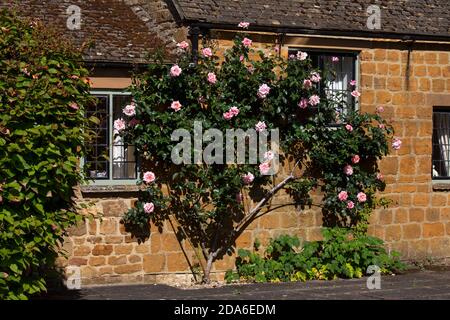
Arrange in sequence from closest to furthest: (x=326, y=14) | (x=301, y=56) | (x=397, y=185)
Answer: (x=301, y=56), (x=326, y=14), (x=397, y=185)

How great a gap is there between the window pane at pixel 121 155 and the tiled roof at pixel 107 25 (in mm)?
683

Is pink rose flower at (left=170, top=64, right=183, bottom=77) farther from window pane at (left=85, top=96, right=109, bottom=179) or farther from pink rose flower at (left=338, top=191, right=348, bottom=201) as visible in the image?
pink rose flower at (left=338, top=191, right=348, bottom=201)

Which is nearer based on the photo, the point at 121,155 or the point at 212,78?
the point at 212,78

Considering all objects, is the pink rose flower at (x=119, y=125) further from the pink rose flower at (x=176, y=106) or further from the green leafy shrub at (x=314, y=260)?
the green leafy shrub at (x=314, y=260)

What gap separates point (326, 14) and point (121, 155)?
416 cm

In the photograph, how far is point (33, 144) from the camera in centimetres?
968

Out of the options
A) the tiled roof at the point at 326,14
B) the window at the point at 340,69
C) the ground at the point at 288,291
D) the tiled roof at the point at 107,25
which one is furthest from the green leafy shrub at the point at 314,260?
the tiled roof at the point at 107,25

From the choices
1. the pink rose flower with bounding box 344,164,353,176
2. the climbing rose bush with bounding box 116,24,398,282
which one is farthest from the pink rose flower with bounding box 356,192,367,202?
the pink rose flower with bounding box 344,164,353,176

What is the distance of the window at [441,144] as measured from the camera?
16.0 m

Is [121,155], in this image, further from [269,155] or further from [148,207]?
[269,155]

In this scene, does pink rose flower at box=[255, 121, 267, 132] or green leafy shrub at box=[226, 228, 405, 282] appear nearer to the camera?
pink rose flower at box=[255, 121, 267, 132]

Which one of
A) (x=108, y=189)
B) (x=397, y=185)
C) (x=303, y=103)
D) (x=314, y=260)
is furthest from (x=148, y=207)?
(x=397, y=185)

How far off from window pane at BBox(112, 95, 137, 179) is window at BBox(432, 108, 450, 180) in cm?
548

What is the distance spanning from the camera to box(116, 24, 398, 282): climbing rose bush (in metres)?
13.4
